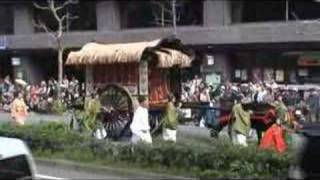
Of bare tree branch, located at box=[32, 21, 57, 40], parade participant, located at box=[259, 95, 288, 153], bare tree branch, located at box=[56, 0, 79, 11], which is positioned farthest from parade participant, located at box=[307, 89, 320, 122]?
bare tree branch, located at box=[32, 21, 57, 40]

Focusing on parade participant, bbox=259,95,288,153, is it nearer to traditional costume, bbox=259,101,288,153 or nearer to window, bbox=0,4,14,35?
traditional costume, bbox=259,101,288,153

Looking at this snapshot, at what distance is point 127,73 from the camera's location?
23.4 m

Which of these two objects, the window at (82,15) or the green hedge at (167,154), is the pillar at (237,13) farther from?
the green hedge at (167,154)

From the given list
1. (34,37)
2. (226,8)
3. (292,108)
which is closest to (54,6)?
(34,37)

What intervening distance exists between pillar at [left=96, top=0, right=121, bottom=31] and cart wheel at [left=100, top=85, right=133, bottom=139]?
65.2 feet

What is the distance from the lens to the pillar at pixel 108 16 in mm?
43500

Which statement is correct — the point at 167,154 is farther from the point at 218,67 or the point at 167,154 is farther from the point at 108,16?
the point at 108,16

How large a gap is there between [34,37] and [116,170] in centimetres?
2932

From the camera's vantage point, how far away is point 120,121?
23547mm

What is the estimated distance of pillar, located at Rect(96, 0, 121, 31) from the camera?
43.5 metres

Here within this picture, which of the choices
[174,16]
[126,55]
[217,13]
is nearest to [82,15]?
[174,16]

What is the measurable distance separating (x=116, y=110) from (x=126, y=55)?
72.9 inches

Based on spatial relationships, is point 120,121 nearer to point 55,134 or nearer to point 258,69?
point 55,134

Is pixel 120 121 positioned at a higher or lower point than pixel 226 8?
lower
